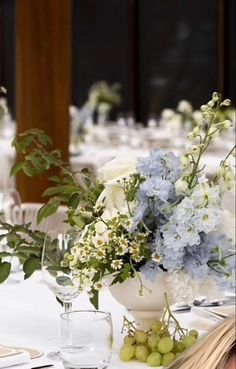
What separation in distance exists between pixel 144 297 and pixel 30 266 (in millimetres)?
288

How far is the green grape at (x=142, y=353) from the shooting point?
6.16ft

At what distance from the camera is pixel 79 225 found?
2.03 meters

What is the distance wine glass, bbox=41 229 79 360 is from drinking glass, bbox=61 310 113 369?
185mm

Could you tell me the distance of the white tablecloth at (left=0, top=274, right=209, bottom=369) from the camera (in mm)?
2045

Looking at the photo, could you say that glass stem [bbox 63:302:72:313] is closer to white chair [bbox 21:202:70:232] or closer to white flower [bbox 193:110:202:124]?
white chair [bbox 21:202:70:232]

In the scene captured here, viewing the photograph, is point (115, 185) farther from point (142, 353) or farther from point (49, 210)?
point (142, 353)

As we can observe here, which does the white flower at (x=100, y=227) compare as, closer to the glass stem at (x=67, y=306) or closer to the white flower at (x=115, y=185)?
the white flower at (x=115, y=185)

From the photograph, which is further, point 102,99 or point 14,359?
point 102,99

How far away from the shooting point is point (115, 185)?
1996 millimetres

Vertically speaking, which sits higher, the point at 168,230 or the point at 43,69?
the point at 43,69

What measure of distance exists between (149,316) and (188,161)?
0.35m

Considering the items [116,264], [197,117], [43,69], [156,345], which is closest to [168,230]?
[116,264]

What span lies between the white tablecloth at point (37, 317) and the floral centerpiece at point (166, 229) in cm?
16

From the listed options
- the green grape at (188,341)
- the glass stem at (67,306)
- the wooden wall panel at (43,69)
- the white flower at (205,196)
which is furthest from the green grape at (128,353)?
the wooden wall panel at (43,69)
